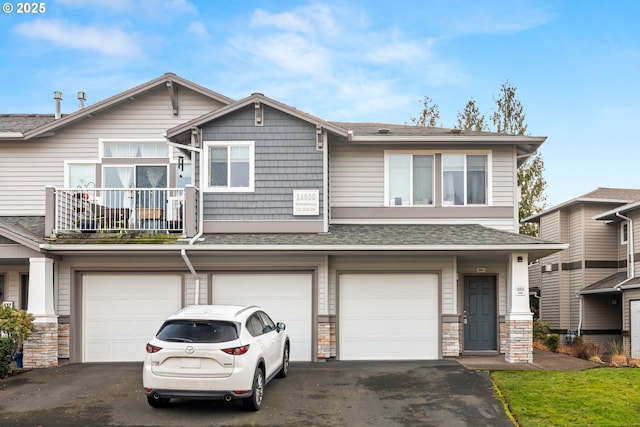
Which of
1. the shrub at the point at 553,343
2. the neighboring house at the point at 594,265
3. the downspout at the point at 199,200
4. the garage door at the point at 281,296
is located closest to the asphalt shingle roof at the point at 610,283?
the neighboring house at the point at 594,265

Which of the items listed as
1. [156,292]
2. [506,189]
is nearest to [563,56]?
[506,189]

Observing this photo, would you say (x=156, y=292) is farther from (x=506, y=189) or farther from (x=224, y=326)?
(x=506, y=189)

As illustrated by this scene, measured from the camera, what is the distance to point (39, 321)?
1381 centimetres

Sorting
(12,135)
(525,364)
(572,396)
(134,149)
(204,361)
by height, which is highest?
(12,135)

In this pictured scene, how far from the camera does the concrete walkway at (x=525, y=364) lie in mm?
13227

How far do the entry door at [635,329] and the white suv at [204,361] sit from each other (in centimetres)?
1625

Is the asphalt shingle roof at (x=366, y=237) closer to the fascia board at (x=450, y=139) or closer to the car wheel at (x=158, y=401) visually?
the fascia board at (x=450, y=139)

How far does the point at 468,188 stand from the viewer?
1620cm

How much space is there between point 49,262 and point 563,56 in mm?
16300

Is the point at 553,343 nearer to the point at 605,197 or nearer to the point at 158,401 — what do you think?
the point at 605,197

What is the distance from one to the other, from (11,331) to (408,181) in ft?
31.9

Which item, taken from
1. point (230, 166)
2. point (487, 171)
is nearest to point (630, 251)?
point (487, 171)

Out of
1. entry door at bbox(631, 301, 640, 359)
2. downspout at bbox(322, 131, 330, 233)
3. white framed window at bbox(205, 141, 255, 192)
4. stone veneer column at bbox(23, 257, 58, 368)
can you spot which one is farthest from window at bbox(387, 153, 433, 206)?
entry door at bbox(631, 301, 640, 359)

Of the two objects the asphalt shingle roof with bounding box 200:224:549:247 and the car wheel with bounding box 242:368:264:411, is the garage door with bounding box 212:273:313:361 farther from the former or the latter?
the car wheel with bounding box 242:368:264:411
